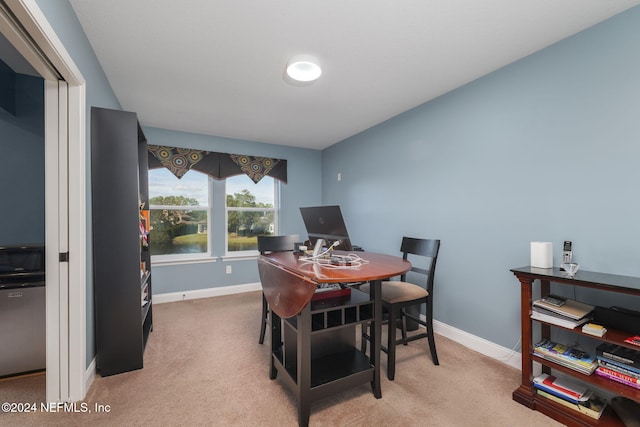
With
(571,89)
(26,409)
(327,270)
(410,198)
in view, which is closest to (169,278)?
(26,409)

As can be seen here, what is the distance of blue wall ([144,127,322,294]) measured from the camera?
3.68m

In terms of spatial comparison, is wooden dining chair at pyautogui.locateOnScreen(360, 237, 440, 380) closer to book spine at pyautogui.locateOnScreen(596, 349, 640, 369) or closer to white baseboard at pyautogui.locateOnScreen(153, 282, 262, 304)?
book spine at pyautogui.locateOnScreen(596, 349, 640, 369)

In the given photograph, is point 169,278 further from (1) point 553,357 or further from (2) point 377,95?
(1) point 553,357

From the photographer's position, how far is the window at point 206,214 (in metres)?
3.76

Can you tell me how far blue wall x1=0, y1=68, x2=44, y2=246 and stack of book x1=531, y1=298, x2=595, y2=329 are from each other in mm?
3638

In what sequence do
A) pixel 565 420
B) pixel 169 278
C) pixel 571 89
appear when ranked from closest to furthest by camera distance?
pixel 565 420 < pixel 571 89 < pixel 169 278

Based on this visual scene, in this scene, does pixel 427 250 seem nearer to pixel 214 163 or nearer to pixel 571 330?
pixel 571 330

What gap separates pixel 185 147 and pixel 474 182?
3.57 m

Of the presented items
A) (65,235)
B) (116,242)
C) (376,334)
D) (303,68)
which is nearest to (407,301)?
(376,334)

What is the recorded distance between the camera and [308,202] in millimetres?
4695

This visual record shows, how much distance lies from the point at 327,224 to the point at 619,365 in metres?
1.78

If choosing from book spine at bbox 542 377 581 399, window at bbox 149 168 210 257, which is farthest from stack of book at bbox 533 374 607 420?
window at bbox 149 168 210 257

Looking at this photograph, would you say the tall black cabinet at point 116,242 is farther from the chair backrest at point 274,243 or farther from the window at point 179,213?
the window at point 179,213

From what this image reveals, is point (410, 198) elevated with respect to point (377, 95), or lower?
lower
